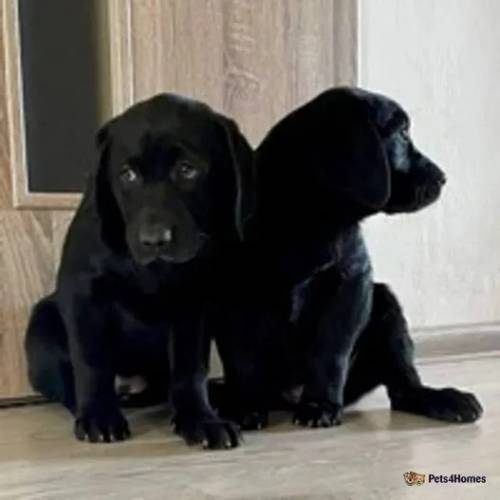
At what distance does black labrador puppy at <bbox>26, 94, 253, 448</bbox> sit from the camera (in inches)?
Result: 44.6

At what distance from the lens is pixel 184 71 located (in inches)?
65.4

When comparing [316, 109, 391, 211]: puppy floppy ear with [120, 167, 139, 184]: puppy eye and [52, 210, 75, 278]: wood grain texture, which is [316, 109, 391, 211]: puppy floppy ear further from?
[52, 210, 75, 278]: wood grain texture

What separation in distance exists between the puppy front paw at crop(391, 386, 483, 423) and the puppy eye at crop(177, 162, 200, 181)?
49 cm

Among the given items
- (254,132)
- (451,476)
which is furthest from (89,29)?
(451,476)

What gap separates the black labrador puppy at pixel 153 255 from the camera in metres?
1.13

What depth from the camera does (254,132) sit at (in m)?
1.73

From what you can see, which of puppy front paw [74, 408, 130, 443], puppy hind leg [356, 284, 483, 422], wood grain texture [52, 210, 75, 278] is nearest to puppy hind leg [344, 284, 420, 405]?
puppy hind leg [356, 284, 483, 422]

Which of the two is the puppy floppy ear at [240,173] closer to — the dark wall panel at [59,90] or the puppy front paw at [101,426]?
the puppy front paw at [101,426]

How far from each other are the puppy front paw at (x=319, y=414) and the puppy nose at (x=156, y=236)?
349 millimetres

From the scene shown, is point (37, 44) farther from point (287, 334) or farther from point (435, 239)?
point (435, 239)

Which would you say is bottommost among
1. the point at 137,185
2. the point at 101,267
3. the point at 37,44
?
the point at 101,267

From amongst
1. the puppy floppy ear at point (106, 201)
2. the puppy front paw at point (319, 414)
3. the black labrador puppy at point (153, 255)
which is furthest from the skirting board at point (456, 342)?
the puppy floppy ear at point (106, 201)

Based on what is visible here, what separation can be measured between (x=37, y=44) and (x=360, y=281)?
2.27ft

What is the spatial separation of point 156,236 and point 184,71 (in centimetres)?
63
